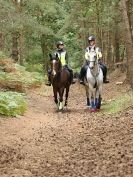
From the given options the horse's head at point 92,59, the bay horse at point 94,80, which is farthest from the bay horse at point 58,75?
the horse's head at point 92,59

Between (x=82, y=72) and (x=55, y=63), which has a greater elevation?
(x=55, y=63)

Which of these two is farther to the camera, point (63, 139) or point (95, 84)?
point (95, 84)

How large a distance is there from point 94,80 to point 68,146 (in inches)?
286

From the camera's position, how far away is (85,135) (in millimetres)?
11695

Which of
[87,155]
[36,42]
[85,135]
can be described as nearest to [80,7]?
[36,42]

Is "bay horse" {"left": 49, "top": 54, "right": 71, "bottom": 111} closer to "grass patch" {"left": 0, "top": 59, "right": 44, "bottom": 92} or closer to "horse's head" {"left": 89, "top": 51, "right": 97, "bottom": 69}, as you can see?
"horse's head" {"left": 89, "top": 51, "right": 97, "bottom": 69}

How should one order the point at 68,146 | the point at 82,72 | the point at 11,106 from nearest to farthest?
the point at 68,146, the point at 11,106, the point at 82,72

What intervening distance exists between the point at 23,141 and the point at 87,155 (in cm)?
263

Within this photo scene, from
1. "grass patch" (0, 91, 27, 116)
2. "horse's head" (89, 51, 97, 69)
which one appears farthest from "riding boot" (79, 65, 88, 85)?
"grass patch" (0, 91, 27, 116)

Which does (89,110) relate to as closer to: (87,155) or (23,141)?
(23,141)

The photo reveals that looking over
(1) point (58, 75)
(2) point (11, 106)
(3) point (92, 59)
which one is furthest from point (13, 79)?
(2) point (11, 106)

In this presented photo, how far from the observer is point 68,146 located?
10.5m

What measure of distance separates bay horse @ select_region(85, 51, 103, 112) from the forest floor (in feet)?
5.68

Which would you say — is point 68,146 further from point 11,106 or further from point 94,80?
point 94,80
